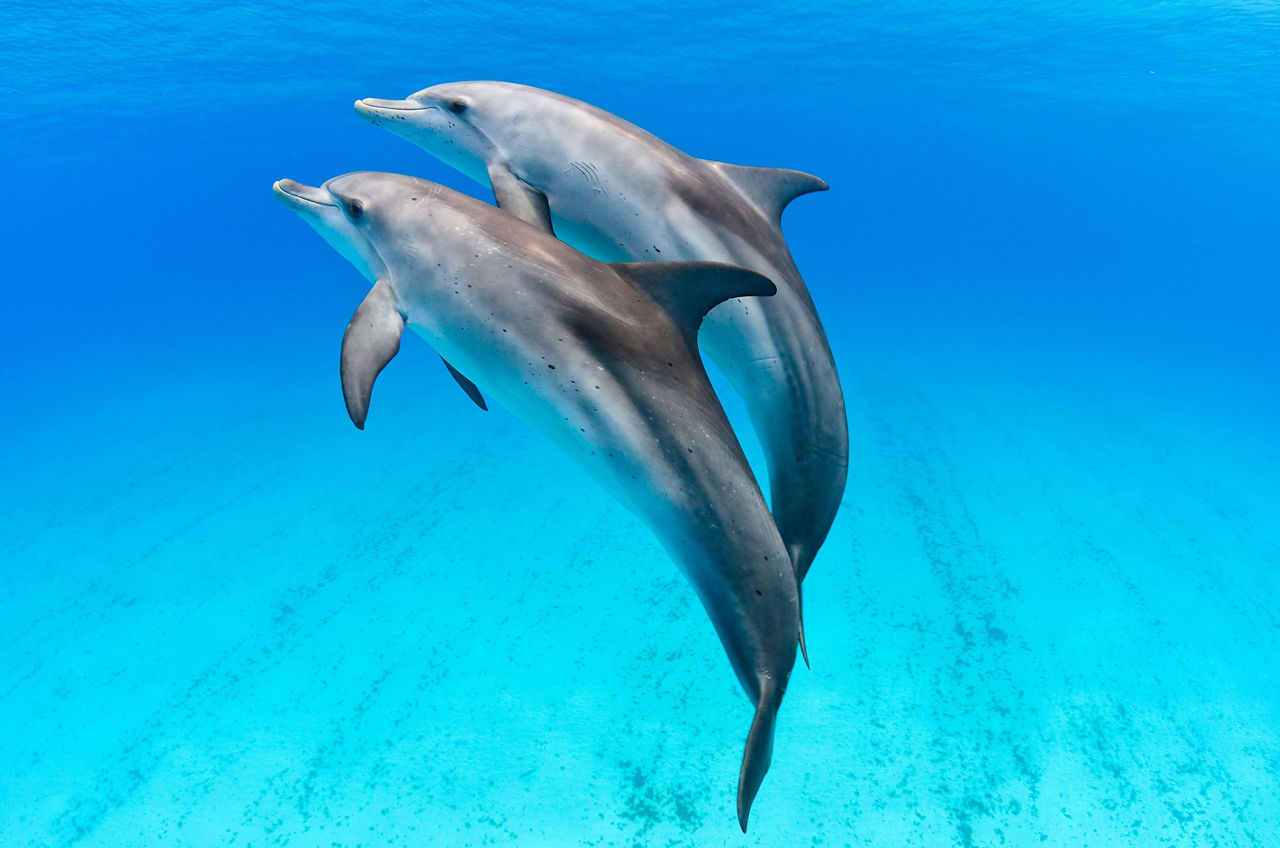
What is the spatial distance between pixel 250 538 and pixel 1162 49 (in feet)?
86.8

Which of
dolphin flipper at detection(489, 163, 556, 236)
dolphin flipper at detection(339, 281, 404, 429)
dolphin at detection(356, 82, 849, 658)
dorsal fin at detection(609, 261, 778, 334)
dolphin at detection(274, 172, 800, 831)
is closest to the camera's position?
dolphin at detection(274, 172, 800, 831)

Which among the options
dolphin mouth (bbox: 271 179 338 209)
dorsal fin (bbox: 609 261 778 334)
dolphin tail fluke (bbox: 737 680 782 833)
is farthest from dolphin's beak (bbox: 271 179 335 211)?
dolphin tail fluke (bbox: 737 680 782 833)

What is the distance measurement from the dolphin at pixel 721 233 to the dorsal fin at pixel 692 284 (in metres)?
0.40

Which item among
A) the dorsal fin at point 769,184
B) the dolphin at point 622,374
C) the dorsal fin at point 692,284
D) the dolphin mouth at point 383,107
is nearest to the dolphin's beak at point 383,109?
the dolphin mouth at point 383,107

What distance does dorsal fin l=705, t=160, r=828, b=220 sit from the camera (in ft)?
11.4

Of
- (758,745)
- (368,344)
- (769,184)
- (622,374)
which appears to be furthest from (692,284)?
(758,745)

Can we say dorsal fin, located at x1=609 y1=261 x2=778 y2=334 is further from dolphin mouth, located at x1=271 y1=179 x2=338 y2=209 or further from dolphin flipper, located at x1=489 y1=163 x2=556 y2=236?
dolphin mouth, located at x1=271 y1=179 x2=338 y2=209

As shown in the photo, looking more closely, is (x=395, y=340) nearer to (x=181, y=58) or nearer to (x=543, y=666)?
(x=543, y=666)

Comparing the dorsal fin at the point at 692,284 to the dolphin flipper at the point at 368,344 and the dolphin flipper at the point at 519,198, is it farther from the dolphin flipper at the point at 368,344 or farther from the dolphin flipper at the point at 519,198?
the dolphin flipper at the point at 368,344

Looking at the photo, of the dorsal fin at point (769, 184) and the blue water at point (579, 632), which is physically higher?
the dorsal fin at point (769, 184)

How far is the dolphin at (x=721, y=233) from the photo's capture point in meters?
3.04

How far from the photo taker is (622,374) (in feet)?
8.38

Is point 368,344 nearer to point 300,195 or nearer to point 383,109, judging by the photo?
point 300,195

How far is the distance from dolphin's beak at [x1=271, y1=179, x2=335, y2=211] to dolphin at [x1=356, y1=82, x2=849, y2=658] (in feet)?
2.48
